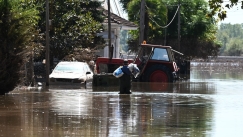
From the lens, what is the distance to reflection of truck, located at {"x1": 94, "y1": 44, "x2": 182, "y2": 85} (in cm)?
3691

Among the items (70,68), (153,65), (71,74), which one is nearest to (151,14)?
(153,65)

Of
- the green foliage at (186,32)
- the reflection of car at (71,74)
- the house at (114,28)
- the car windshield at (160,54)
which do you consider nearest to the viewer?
the reflection of car at (71,74)

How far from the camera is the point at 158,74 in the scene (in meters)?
37.5

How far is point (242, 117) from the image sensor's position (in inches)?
706

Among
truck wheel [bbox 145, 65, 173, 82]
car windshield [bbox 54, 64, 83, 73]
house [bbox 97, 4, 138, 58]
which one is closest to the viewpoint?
car windshield [bbox 54, 64, 83, 73]

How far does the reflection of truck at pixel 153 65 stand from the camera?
3691cm

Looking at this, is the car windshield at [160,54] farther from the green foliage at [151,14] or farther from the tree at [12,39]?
the green foliage at [151,14]

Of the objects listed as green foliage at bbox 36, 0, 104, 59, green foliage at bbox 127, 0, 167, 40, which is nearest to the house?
green foliage at bbox 127, 0, 167, 40

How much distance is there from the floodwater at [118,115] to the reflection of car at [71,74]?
7.12 m

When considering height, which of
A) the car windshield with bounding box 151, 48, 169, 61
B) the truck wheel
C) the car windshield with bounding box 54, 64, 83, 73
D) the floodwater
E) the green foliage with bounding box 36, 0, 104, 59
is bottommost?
the floodwater

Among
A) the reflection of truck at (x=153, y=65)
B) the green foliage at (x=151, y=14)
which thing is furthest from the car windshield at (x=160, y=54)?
the green foliage at (x=151, y=14)

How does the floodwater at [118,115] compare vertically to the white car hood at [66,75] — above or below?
below

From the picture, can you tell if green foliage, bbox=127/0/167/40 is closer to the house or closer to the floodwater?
the house

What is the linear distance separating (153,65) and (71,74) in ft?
20.3
